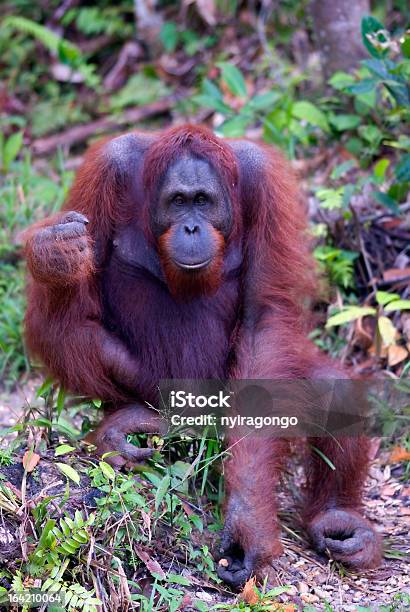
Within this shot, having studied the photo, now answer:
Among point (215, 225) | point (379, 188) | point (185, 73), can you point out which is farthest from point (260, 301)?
point (185, 73)

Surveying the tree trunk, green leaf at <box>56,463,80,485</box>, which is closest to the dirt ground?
green leaf at <box>56,463,80,485</box>

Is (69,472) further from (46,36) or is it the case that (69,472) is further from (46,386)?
(46,36)

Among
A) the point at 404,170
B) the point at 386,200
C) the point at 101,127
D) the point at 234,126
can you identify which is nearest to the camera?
the point at 404,170

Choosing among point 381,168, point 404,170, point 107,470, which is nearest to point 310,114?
point 381,168

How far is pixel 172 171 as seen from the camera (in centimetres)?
368

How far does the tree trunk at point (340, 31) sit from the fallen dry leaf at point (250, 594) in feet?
12.8

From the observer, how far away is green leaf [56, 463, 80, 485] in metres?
3.19

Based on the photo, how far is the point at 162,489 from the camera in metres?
3.27

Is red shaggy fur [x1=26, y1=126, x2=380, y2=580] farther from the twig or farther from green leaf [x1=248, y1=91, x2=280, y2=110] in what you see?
green leaf [x1=248, y1=91, x2=280, y2=110]

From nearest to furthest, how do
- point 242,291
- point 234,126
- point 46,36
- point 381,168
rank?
point 242,291 < point 381,168 < point 234,126 < point 46,36

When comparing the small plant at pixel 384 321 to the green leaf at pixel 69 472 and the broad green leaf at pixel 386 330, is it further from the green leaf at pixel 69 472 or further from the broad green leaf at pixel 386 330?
the green leaf at pixel 69 472

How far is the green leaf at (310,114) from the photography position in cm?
585

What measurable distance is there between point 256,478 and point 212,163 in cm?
126

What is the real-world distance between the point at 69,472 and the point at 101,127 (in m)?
4.90
